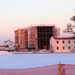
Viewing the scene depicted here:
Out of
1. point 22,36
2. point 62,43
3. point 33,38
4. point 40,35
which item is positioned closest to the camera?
point 62,43

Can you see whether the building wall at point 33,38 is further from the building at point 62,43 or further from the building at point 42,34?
the building at point 62,43

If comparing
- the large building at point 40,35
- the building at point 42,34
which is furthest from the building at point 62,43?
the building at point 42,34

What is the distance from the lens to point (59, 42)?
2170 inches

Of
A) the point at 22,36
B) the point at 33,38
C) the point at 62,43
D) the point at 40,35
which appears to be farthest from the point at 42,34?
the point at 62,43

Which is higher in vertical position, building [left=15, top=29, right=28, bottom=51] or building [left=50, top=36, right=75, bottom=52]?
building [left=15, top=29, right=28, bottom=51]

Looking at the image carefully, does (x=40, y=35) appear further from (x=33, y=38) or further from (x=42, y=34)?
(x=33, y=38)

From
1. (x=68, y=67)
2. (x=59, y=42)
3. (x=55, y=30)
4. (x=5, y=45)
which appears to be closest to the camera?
(x=68, y=67)

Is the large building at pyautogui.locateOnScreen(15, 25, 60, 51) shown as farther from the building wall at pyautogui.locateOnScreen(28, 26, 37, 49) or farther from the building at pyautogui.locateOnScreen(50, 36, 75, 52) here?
the building at pyautogui.locateOnScreen(50, 36, 75, 52)

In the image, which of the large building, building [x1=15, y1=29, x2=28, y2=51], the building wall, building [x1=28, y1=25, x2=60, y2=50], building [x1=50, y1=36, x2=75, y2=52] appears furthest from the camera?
building [x1=15, y1=29, x2=28, y2=51]

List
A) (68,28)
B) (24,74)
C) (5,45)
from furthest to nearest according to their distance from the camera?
(5,45), (68,28), (24,74)

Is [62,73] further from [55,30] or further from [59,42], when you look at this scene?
[55,30]

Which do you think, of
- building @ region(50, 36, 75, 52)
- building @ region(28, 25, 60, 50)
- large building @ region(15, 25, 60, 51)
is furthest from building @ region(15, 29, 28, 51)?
building @ region(50, 36, 75, 52)

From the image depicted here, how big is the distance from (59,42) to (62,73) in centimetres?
4960

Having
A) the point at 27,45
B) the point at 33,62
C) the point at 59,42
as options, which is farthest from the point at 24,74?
the point at 27,45
